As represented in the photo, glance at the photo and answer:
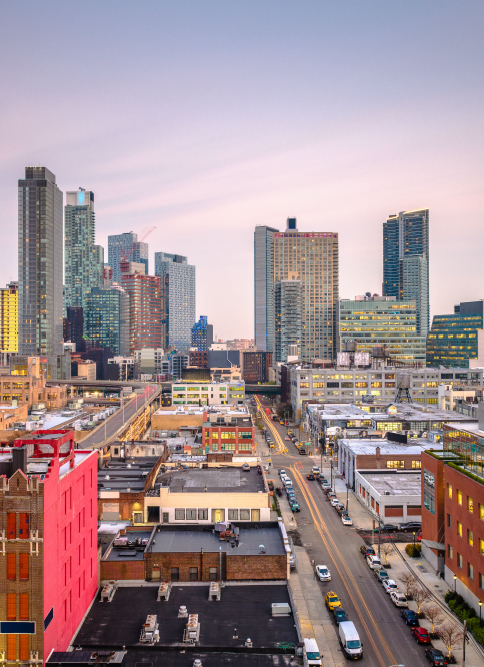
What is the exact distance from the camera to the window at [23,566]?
30.6 m

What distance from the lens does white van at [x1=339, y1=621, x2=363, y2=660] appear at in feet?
140

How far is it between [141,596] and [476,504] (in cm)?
3088

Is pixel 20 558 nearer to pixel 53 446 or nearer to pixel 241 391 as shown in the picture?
pixel 53 446

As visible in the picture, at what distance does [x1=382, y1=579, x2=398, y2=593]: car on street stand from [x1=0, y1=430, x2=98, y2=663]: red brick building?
3272cm

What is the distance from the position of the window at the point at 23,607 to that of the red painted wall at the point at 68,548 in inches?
39.7

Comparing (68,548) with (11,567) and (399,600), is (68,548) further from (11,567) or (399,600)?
(399,600)

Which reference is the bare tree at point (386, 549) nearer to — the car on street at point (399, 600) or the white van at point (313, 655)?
the car on street at point (399, 600)

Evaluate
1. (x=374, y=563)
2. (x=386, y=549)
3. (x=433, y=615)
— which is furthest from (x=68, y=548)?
(x=386, y=549)

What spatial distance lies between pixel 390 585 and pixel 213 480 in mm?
23320

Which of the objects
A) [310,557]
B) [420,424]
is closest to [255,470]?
[310,557]

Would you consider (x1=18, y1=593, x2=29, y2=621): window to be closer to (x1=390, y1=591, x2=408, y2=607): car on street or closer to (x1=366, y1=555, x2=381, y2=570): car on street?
(x1=390, y1=591, x2=408, y2=607): car on street

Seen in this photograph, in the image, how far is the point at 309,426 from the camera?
497ft

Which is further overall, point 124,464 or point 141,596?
point 124,464

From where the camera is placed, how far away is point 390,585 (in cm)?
5484
